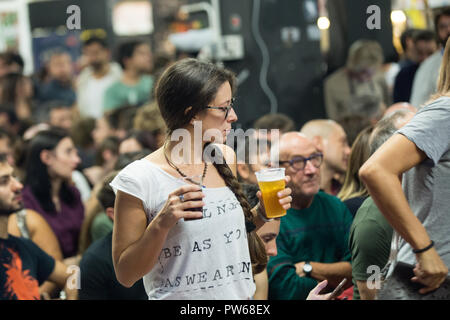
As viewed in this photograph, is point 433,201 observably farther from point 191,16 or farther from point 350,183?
point 191,16

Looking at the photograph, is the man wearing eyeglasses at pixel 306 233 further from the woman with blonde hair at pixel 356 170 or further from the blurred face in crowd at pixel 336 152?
the blurred face in crowd at pixel 336 152

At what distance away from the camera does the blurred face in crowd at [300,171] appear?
9.94 feet

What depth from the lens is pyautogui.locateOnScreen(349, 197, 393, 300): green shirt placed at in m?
2.48

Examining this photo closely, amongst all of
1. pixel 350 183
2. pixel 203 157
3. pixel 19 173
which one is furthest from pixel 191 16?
pixel 203 157

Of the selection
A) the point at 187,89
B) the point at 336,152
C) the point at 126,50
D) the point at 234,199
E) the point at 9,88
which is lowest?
the point at 336,152

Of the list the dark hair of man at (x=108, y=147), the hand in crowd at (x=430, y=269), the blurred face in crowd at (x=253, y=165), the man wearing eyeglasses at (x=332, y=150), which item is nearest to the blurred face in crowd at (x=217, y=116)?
the hand in crowd at (x=430, y=269)

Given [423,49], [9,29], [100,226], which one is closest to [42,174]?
[100,226]

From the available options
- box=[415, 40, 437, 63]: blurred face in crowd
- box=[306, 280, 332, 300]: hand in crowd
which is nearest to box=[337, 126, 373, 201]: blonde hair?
box=[306, 280, 332, 300]: hand in crowd

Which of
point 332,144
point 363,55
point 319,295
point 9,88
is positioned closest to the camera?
point 319,295

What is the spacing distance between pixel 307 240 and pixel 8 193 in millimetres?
1353

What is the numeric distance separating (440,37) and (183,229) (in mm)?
2687

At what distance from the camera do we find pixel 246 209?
2.16 metres

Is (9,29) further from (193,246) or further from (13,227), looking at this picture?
(193,246)

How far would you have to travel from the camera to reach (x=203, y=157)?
218 centimetres
